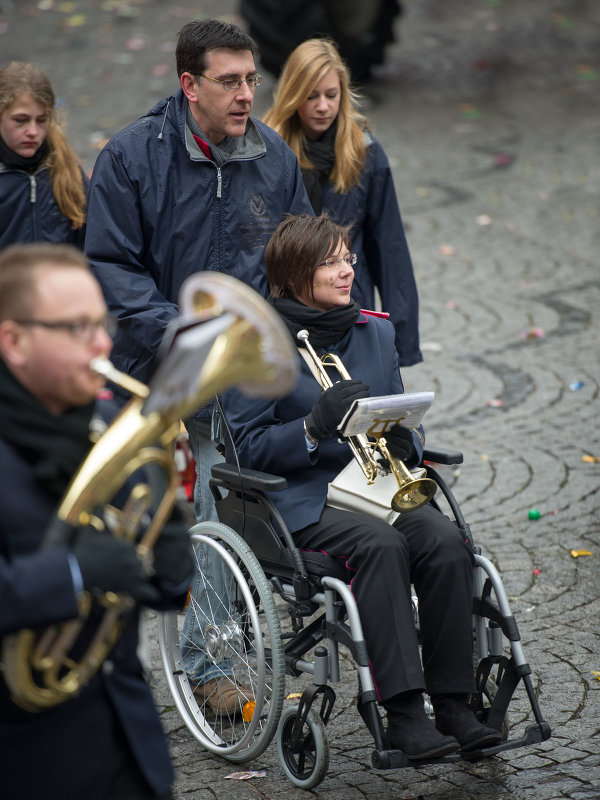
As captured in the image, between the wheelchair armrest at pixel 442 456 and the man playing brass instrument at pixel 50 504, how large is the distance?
6.20ft

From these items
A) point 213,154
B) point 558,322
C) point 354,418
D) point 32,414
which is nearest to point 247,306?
point 32,414

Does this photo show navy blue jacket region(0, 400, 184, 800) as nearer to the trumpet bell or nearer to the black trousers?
the black trousers

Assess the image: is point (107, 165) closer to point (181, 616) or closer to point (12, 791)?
point (181, 616)

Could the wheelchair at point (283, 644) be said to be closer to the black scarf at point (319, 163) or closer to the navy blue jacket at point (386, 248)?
the navy blue jacket at point (386, 248)

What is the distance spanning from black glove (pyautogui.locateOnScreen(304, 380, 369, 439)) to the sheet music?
5 cm

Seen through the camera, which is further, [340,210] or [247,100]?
[340,210]

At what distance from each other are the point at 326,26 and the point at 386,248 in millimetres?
7957

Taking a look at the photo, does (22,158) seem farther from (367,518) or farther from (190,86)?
(367,518)

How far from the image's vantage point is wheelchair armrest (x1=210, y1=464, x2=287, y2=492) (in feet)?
12.2

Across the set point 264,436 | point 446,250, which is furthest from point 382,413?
point 446,250

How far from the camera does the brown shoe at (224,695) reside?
163 inches

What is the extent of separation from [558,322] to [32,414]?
22.0 ft

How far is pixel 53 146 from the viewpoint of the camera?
17.5 ft

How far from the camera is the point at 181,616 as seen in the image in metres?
4.86
